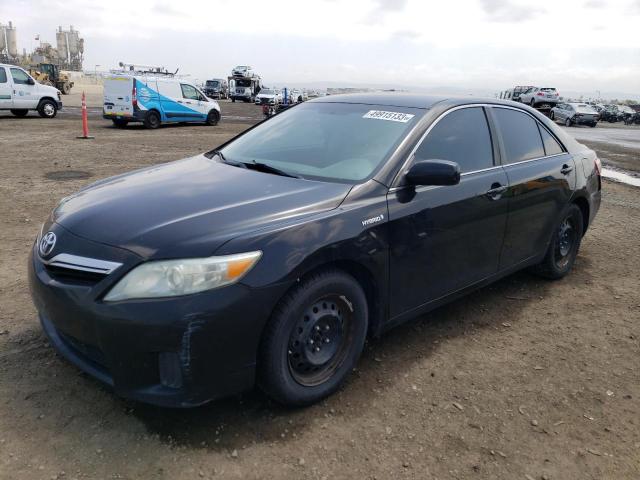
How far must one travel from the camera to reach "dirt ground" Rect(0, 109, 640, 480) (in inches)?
95.1

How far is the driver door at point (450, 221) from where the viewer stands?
10.2ft

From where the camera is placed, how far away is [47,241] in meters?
2.73

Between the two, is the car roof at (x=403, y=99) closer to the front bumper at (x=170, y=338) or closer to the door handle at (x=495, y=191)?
the door handle at (x=495, y=191)

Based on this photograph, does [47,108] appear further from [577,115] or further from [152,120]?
[577,115]

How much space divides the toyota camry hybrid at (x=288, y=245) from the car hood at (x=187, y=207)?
0.04ft

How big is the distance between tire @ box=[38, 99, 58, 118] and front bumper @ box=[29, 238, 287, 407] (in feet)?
68.9

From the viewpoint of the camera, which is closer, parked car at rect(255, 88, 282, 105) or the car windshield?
the car windshield

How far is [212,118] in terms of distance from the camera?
70.3 ft

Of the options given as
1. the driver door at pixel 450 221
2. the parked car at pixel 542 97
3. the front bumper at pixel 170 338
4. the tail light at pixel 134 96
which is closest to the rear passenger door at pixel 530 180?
the driver door at pixel 450 221

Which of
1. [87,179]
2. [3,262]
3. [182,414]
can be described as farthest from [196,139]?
[182,414]

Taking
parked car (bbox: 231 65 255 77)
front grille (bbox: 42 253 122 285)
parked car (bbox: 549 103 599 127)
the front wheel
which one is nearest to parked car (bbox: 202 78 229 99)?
parked car (bbox: 231 65 255 77)

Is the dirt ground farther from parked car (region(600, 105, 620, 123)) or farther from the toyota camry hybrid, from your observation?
parked car (region(600, 105, 620, 123))

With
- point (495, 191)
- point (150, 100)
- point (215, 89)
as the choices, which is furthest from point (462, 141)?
point (215, 89)

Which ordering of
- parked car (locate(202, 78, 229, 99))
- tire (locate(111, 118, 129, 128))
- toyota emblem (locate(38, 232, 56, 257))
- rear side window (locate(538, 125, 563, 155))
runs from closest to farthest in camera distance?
toyota emblem (locate(38, 232, 56, 257))
rear side window (locate(538, 125, 563, 155))
tire (locate(111, 118, 129, 128))
parked car (locate(202, 78, 229, 99))
